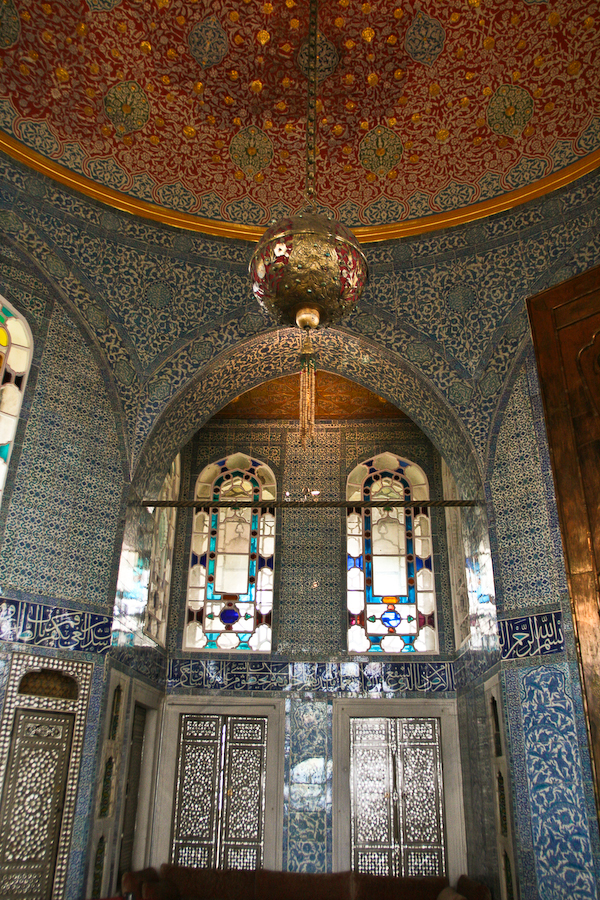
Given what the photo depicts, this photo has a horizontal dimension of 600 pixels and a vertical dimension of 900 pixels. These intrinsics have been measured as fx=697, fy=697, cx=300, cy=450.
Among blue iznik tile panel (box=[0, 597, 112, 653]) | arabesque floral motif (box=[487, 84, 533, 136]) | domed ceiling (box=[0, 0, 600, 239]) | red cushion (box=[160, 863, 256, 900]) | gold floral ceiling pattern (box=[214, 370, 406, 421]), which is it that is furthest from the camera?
gold floral ceiling pattern (box=[214, 370, 406, 421])

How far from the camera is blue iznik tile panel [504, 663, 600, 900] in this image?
3414mm

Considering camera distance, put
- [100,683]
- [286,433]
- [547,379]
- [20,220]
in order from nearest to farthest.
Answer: [547,379] → [100,683] → [20,220] → [286,433]

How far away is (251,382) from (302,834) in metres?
3.43

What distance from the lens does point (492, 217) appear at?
4848 mm

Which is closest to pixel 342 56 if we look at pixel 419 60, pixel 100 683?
pixel 419 60

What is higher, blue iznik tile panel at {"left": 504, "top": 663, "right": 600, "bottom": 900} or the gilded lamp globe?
the gilded lamp globe

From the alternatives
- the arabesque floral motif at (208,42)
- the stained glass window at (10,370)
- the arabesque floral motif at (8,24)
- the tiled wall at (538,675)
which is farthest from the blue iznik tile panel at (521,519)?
the arabesque floral motif at (8,24)

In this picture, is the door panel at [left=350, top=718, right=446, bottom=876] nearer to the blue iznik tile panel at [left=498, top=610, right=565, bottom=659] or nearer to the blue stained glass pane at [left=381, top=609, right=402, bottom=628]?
the blue stained glass pane at [left=381, top=609, right=402, bottom=628]

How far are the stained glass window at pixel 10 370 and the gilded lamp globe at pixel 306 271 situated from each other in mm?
2148

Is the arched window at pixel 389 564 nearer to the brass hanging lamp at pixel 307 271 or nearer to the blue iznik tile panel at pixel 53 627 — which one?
the blue iznik tile panel at pixel 53 627

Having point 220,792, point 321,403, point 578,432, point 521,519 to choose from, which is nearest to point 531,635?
point 521,519

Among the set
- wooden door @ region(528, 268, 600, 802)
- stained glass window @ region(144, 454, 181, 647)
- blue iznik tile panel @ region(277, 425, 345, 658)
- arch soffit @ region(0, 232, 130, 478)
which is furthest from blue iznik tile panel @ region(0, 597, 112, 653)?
wooden door @ region(528, 268, 600, 802)

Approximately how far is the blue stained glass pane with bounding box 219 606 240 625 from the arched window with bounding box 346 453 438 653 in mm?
968

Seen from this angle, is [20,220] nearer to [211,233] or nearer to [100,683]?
[211,233]
